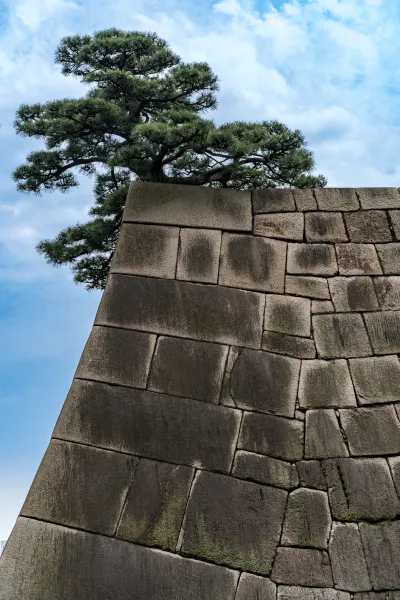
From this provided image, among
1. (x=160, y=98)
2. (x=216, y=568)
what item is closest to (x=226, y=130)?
(x=160, y=98)

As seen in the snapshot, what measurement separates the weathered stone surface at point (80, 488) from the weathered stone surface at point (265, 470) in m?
0.81

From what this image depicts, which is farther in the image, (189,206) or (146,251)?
(189,206)

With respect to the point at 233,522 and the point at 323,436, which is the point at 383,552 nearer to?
the point at 323,436

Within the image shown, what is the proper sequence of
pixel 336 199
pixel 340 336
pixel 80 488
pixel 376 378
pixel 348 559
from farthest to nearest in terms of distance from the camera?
pixel 336 199 → pixel 340 336 → pixel 376 378 → pixel 80 488 → pixel 348 559

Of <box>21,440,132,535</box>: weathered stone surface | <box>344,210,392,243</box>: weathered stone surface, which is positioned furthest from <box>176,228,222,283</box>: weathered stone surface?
<box>21,440,132,535</box>: weathered stone surface

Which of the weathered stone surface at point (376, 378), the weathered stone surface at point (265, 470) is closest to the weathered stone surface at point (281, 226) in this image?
the weathered stone surface at point (376, 378)

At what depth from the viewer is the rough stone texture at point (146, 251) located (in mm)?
5246

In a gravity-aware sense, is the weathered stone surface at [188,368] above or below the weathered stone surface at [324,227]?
below

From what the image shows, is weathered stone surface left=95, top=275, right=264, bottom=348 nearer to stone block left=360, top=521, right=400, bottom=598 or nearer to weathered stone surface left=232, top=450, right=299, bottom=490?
weathered stone surface left=232, top=450, right=299, bottom=490

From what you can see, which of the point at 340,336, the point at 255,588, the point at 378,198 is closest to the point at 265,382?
the point at 340,336

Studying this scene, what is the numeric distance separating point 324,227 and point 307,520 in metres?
2.47

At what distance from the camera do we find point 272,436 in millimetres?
4738

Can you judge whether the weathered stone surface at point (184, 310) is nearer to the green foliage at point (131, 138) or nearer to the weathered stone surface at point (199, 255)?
the weathered stone surface at point (199, 255)

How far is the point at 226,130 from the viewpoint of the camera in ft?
19.0
